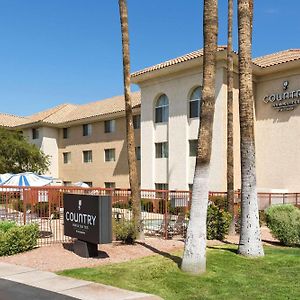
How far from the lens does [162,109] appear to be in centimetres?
3256

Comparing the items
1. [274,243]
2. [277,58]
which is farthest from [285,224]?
[277,58]

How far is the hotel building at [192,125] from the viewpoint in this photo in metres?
27.6

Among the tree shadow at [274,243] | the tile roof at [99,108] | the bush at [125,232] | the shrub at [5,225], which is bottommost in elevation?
the tree shadow at [274,243]

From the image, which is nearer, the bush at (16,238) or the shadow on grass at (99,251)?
the shadow on grass at (99,251)

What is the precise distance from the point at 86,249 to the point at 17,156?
30397 mm

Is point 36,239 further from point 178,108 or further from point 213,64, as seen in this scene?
point 178,108

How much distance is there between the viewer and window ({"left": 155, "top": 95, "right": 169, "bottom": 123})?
106 feet

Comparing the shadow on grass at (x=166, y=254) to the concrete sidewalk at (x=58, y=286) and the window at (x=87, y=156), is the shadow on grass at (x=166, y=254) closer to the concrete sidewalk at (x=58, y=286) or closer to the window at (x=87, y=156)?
the concrete sidewalk at (x=58, y=286)

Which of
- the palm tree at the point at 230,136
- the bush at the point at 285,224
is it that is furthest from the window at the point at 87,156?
the bush at the point at 285,224

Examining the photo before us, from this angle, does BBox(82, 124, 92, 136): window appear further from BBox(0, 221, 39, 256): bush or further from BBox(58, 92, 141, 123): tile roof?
BBox(0, 221, 39, 256): bush

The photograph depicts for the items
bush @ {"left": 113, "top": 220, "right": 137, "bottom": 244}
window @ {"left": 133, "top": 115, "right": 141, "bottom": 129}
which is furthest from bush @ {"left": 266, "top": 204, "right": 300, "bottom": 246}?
window @ {"left": 133, "top": 115, "right": 141, "bottom": 129}

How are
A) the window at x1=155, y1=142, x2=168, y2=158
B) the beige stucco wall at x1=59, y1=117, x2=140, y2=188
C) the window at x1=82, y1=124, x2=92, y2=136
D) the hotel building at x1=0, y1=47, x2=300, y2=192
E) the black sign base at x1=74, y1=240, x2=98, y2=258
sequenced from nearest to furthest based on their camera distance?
the black sign base at x1=74, y1=240, x2=98, y2=258, the hotel building at x1=0, y1=47, x2=300, y2=192, the window at x1=155, y1=142, x2=168, y2=158, the beige stucco wall at x1=59, y1=117, x2=140, y2=188, the window at x1=82, y1=124, x2=92, y2=136

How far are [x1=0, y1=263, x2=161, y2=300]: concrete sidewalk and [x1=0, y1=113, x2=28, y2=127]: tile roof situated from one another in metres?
44.0

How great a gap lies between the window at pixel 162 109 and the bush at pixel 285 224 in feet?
59.0
